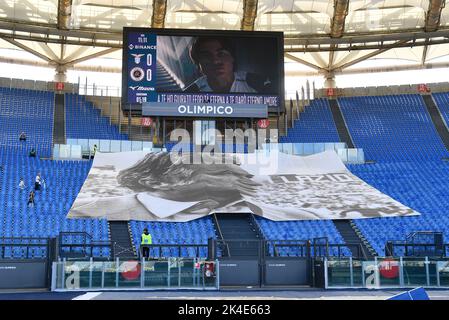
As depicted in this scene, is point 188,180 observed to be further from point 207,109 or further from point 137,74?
point 137,74

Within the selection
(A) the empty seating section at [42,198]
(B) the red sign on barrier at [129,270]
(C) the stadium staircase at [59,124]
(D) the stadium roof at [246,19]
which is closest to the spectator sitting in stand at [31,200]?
(A) the empty seating section at [42,198]

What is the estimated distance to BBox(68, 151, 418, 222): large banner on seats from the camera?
32656 millimetres

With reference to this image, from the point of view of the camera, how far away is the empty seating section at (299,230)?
99.0 feet

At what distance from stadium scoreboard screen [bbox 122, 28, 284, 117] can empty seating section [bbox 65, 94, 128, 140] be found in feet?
28.2

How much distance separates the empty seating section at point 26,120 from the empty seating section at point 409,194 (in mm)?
22207

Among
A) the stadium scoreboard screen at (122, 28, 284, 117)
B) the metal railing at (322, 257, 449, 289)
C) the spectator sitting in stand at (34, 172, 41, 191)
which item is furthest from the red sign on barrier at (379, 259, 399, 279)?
the spectator sitting in stand at (34, 172, 41, 191)

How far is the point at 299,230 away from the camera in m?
31.3

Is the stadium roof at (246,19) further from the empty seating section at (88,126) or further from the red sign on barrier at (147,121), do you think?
the red sign on barrier at (147,121)

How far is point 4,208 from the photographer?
31375mm

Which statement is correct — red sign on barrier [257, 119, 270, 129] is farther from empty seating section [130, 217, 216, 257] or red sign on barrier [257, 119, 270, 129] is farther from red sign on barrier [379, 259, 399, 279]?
red sign on barrier [379, 259, 399, 279]

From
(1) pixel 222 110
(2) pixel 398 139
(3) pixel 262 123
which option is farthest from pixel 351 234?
(2) pixel 398 139

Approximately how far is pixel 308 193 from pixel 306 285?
13911mm

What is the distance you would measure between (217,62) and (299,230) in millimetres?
14107

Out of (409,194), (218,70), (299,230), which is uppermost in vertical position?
(218,70)
